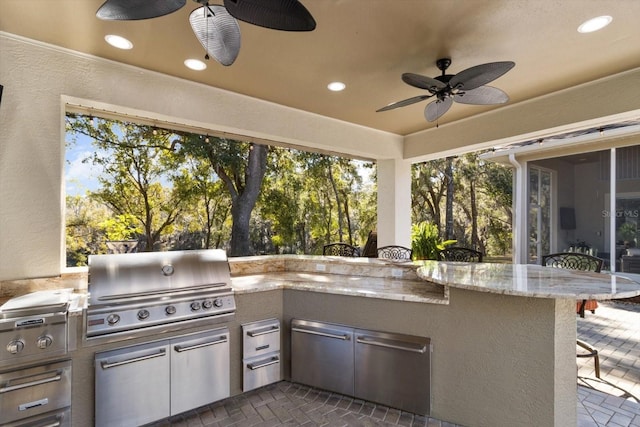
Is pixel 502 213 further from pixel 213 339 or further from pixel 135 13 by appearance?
pixel 135 13

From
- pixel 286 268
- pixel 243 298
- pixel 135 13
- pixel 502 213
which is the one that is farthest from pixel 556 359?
pixel 502 213

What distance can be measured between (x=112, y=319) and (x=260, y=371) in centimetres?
118

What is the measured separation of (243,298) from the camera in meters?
2.61

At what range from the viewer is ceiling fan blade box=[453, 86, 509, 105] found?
270 centimetres

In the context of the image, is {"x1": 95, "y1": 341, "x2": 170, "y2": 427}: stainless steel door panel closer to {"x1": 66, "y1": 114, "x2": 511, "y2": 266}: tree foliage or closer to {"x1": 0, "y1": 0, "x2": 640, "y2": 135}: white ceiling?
{"x1": 0, "y1": 0, "x2": 640, "y2": 135}: white ceiling

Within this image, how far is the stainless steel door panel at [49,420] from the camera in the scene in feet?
5.74

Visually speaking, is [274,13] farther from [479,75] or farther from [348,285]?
[348,285]

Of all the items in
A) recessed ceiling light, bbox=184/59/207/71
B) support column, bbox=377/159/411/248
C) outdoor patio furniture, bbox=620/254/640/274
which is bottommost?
outdoor patio furniture, bbox=620/254/640/274

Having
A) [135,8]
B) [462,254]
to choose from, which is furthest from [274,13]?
[462,254]

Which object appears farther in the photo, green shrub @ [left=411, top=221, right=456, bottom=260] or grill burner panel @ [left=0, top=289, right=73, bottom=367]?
green shrub @ [left=411, top=221, right=456, bottom=260]

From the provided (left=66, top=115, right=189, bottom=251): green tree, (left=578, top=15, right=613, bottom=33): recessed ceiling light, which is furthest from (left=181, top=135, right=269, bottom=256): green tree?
(left=578, top=15, right=613, bottom=33): recessed ceiling light

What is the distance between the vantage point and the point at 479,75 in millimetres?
2344

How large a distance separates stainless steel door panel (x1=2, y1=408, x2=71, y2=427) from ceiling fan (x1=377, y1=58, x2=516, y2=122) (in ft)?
10.0

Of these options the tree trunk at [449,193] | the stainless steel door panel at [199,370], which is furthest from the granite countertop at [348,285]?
the tree trunk at [449,193]
